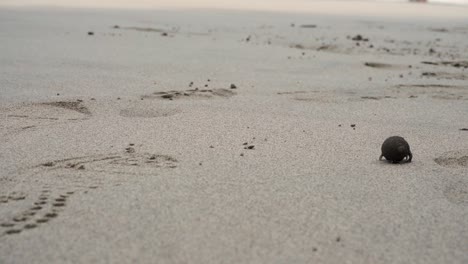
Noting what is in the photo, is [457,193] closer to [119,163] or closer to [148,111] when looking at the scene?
[119,163]

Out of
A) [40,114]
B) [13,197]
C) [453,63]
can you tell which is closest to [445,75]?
[453,63]

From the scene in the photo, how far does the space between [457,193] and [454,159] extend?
42 cm

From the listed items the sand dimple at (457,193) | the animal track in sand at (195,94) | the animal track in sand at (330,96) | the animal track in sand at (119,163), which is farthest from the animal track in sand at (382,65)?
the animal track in sand at (119,163)

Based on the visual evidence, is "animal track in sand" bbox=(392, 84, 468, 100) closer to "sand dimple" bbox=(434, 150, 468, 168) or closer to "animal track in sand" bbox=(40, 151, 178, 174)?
"sand dimple" bbox=(434, 150, 468, 168)

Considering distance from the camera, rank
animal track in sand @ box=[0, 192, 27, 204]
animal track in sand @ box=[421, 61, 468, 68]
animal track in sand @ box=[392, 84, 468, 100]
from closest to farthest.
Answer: animal track in sand @ box=[0, 192, 27, 204]
animal track in sand @ box=[392, 84, 468, 100]
animal track in sand @ box=[421, 61, 468, 68]

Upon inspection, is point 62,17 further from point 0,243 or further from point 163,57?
point 0,243

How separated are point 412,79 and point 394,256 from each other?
2773 millimetres

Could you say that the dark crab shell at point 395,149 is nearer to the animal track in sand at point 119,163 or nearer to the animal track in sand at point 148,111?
the animal track in sand at point 119,163

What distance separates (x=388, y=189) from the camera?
78.7 inches

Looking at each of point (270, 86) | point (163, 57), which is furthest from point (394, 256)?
point (163, 57)

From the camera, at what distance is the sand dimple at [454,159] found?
2.30m

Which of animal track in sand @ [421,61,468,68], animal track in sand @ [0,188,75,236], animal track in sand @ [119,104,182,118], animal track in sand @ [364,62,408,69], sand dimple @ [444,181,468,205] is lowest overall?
animal track in sand @ [0,188,75,236]

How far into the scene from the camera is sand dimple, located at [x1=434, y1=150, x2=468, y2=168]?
2303 mm

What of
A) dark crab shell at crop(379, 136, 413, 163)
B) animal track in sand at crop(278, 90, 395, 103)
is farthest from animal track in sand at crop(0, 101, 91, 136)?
dark crab shell at crop(379, 136, 413, 163)
